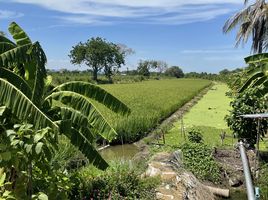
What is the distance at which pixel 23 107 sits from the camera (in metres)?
3.88

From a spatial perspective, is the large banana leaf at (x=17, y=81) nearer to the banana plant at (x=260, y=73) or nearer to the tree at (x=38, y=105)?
the tree at (x=38, y=105)

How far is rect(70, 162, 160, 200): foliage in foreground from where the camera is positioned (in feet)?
17.1

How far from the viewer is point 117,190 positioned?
5352mm

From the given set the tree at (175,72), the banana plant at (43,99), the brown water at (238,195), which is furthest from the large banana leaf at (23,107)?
the tree at (175,72)

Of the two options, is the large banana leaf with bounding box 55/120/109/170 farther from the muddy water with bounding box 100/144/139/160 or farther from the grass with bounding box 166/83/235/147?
the muddy water with bounding box 100/144/139/160

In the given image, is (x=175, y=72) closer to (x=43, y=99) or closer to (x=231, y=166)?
(x=231, y=166)

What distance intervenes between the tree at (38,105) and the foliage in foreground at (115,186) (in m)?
0.40

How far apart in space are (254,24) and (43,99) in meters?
14.6

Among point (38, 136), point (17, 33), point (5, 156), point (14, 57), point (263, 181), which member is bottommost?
point (263, 181)

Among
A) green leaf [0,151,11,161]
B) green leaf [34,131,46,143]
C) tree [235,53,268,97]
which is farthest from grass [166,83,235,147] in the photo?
green leaf [0,151,11,161]

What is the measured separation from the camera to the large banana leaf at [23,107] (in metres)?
3.87

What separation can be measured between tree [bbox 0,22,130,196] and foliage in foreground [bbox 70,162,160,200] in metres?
0.40

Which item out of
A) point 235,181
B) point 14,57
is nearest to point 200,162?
point 235,181

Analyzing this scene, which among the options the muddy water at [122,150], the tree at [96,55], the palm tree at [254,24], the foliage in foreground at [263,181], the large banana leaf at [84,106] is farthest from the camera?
the tree at [96,55]
